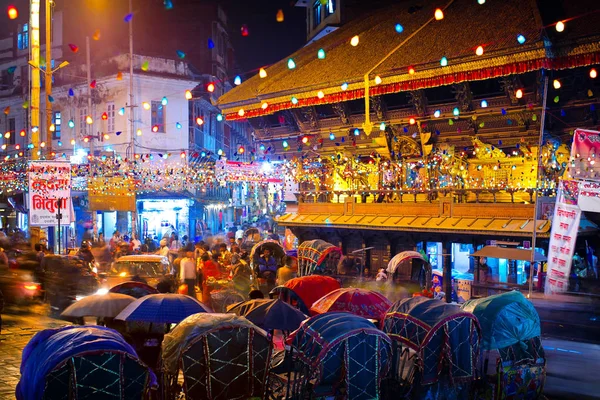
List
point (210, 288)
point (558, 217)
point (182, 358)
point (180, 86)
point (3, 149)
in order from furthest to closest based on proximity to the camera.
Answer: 1. point (3, 149)
2. point (180, 86)
3. point (210, 288)
4. point (558, 217)
5. point (182, 358)

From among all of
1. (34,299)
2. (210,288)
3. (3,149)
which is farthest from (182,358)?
(3,149)

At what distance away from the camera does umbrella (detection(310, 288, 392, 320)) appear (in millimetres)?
11508

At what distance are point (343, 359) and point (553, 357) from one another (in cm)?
668

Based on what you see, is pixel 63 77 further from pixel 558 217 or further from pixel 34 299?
pixel 558 217

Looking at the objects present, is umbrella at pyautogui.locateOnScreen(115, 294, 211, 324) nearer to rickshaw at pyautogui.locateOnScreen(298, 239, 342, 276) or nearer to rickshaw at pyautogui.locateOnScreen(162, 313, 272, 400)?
rickshaw at pyautogui.locateOnScreen(162, 313, 272, 400)

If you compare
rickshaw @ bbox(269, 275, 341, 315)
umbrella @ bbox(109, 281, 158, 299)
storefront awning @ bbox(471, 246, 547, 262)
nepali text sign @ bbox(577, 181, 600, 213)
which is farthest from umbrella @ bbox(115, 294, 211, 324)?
storefront awning @ bbox(471, 246, 547, 262)

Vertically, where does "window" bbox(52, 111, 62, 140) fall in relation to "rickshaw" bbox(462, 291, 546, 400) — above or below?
above

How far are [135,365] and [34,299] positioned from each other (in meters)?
11.7

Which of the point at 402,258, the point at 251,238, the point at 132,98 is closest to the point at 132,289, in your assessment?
the point at 402,258

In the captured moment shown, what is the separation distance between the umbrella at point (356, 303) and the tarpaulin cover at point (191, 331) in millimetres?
3505

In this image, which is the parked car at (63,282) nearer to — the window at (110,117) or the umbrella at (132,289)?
the umbrella at (132,289)

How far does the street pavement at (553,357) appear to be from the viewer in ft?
34.8

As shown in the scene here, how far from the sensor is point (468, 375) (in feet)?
30.7

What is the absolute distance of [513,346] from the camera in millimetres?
10008
